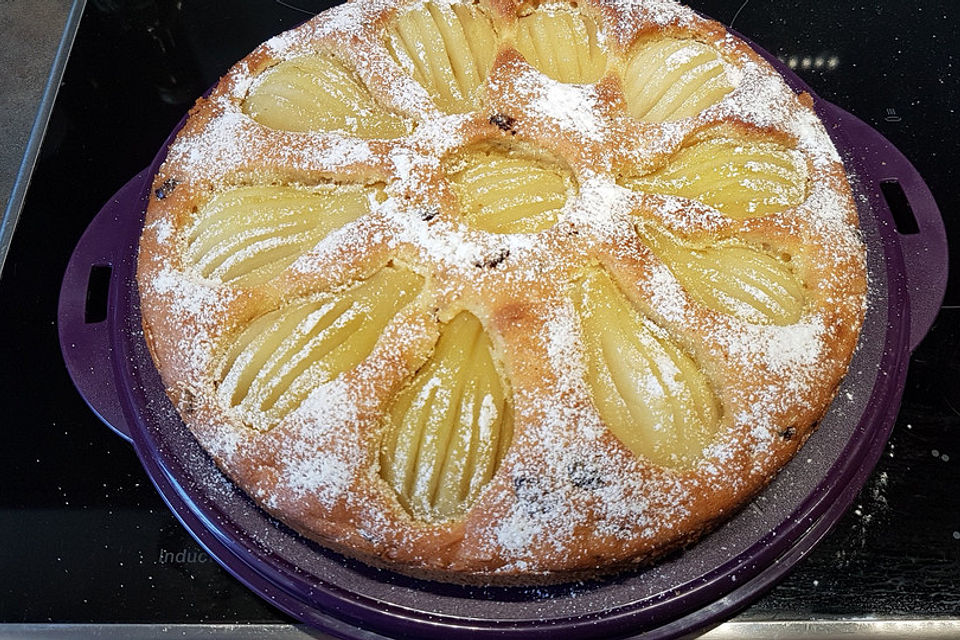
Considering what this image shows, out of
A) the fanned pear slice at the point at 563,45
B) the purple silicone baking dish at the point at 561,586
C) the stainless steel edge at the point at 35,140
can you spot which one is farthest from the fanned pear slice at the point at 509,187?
the stainless steel edge at the point at 35,140

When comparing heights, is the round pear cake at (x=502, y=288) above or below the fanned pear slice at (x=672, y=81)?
below

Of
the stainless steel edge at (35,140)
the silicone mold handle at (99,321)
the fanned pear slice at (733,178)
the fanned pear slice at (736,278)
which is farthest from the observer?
the stainless steel edge at (35,140)

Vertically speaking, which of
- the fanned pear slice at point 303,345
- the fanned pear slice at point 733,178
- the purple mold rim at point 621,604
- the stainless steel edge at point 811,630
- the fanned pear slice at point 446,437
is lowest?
the stainless steel edge at point 811,630

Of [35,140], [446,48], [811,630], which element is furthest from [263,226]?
[811,630]

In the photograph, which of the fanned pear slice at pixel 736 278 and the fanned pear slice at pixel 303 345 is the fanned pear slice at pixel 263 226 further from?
the fanned pear slice at pixel 736 278

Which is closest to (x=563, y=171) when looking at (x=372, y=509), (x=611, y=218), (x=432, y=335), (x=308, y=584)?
(x=611, y=218)

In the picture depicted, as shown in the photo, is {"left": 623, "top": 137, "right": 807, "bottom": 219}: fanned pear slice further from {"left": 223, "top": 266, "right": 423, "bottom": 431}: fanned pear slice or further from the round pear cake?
{"left": 223, "top": 266, "right": 423, "bottom": 431}: fanned pear slice

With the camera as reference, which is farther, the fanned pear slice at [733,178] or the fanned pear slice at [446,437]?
the fanned pear slice at [733,178]

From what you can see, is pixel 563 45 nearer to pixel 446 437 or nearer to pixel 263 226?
pixel 263 226

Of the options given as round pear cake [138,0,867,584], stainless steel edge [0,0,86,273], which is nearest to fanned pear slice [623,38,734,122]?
round pear cake [138,0,867,584]
